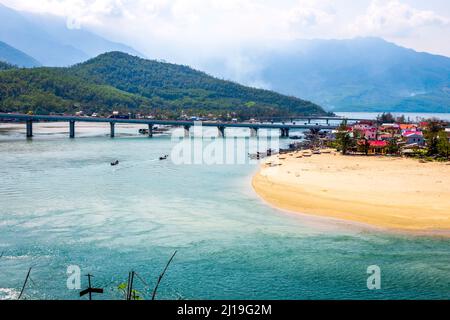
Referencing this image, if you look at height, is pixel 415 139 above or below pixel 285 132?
below

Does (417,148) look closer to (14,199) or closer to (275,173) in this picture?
(275,173)

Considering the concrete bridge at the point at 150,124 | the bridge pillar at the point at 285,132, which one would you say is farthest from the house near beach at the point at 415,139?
the bridge pillar at the point at 285,132

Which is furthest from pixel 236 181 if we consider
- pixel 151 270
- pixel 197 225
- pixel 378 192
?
pixel 151 270

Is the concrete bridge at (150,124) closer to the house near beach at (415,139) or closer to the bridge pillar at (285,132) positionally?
the bridge pillar at (285,132)

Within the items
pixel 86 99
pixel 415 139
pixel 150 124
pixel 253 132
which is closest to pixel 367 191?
pixel 415 139

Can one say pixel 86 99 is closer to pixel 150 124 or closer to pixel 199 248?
pixel 150 124

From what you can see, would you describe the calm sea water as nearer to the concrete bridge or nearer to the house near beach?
the house near beach

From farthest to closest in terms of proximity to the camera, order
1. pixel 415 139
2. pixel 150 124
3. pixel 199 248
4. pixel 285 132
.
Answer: pixel 285 132
pixel 150 124
pixel 415 139
pixel 199 248
